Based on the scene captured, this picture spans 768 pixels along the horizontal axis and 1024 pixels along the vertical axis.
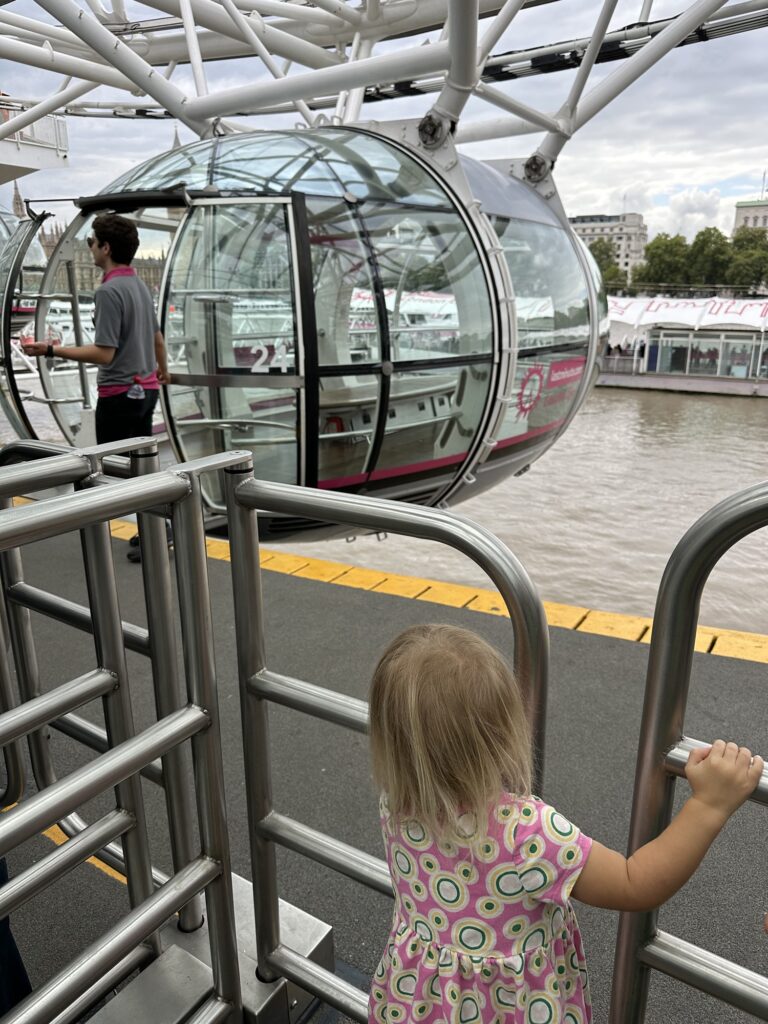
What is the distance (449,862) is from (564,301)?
5172mm

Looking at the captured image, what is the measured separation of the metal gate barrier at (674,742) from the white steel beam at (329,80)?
4750 millimetres

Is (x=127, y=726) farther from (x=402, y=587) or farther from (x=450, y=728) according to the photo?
(x=402, y=587)

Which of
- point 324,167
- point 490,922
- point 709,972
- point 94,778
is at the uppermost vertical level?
point 324,167

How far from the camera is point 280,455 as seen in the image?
4840 mm

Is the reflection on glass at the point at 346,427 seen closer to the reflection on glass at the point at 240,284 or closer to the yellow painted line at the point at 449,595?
the reflection on glass at the point at 240,284

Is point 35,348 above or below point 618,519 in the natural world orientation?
above

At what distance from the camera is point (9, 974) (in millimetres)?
1780

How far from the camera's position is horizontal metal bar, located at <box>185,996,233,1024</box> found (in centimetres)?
180

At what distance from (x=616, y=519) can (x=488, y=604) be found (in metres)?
6.54

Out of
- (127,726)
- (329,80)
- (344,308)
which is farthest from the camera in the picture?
(329,80)

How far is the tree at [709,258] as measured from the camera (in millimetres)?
64625

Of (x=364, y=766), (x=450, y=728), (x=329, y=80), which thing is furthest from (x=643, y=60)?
(x=450, y=728)

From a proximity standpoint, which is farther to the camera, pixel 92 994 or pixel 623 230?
pixel 623 230

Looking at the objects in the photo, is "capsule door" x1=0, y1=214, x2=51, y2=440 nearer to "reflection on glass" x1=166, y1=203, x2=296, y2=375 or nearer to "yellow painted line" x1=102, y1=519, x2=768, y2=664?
"reflection on glass" x1=166, y1=203, x2=296, y2=375
